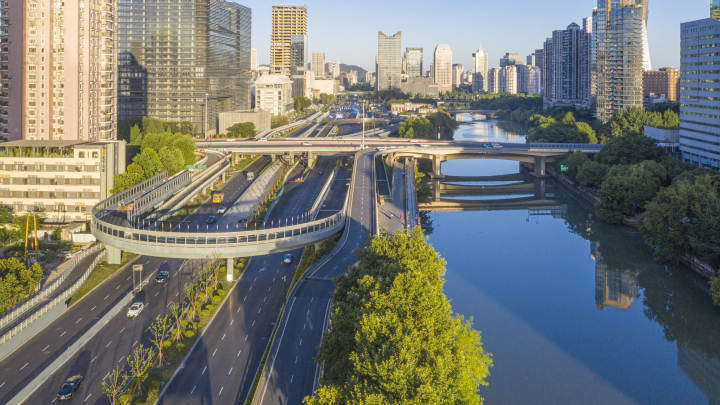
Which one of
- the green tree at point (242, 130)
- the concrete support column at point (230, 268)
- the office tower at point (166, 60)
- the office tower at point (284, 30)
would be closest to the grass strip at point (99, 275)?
the concrete support column at point (230, 268)

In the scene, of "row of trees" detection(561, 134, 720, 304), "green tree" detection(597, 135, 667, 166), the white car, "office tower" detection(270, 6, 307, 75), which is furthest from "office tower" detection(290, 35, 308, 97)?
the white car

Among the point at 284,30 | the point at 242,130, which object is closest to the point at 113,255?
the point at 242,130

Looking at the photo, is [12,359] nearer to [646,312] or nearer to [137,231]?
[137,231]

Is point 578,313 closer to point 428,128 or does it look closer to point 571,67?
point 428,128

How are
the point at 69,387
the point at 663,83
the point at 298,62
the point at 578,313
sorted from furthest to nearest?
1. the point at 298,62
2. the point at 663,83
3. the point at 578,313
4. the point at 69,387

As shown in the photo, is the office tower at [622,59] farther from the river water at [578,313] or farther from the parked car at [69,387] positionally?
the parked car at [69,387]

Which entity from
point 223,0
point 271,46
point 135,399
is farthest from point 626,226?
point 271,46

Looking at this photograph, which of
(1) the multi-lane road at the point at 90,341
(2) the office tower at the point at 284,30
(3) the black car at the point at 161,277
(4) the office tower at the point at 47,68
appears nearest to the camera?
(1) the multi-lane road at the point at 90,341
